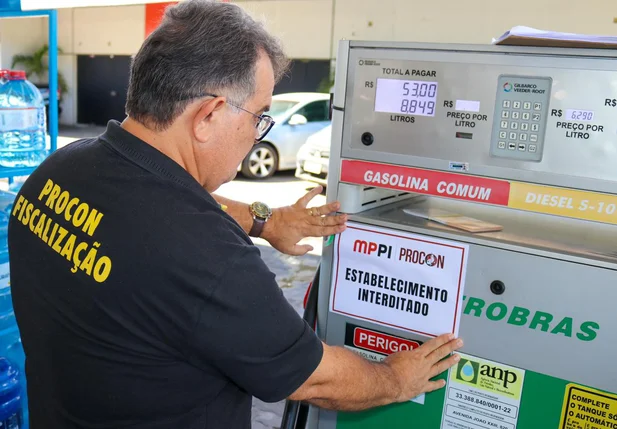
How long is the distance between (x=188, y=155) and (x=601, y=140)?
2.72 feet

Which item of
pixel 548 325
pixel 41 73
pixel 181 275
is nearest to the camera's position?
pixel 181 275

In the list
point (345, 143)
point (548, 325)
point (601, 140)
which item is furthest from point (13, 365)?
point (601, 140)

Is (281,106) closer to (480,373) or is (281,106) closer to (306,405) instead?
(306,405)

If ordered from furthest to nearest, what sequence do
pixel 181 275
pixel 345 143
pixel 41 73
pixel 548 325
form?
1. pixel 41 73
2. pixel 345 143
3. pixel 548 325
4. pixel 181 275

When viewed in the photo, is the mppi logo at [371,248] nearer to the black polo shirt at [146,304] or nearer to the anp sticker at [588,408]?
the black polo shirt at [146,304]

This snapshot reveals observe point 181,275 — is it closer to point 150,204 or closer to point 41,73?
point 150,204

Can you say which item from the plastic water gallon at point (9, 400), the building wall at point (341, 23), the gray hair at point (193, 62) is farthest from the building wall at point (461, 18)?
the gray hair at point (193, 62)

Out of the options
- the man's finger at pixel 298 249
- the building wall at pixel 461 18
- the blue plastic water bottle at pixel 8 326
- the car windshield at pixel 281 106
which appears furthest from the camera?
the building wall at pixel 461 18

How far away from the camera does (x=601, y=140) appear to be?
119 cm

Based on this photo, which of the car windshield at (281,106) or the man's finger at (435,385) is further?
the car windshield at (281,106)

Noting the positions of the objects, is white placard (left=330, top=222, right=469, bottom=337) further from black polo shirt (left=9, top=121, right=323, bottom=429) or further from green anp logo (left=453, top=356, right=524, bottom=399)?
black polo shirt (left=9, top=121, right=323, bottom=429)

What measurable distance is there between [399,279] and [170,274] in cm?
62

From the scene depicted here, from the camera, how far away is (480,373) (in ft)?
4.61

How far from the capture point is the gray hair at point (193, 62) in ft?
3.96
